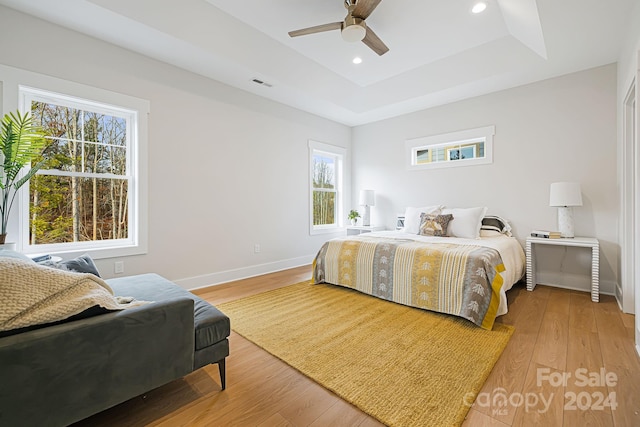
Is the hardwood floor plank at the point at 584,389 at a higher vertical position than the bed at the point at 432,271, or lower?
lower

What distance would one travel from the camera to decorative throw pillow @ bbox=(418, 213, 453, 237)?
3.71 m

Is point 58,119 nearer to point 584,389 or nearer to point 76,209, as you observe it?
point 76,209

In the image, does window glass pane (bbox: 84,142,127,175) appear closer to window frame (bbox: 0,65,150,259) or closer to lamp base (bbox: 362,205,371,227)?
window frame (bbox: 0,65,150,259)

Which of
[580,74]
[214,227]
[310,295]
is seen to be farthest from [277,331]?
[580,74]

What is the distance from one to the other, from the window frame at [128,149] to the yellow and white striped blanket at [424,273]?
2.26m

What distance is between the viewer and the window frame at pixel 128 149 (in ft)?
7.98

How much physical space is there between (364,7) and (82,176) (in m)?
3.14

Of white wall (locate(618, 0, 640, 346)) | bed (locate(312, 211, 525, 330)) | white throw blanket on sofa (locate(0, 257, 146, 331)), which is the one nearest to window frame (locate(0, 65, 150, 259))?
white throw blanket on sofa (locate(0, 257, 146, 331))

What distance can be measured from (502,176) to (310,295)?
322 cm

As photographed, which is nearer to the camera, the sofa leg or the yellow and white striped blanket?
the sofa leg

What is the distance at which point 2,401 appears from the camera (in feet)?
3.23

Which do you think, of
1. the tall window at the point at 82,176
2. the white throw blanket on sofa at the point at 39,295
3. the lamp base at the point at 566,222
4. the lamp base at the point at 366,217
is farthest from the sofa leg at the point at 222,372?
the lamp base at the point at 366,217

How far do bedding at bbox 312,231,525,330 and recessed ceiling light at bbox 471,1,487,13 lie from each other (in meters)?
2.41

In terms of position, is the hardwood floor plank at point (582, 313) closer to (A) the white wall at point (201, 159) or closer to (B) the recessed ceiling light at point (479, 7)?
(B) the recessed ceiling light at point (479, 7)
